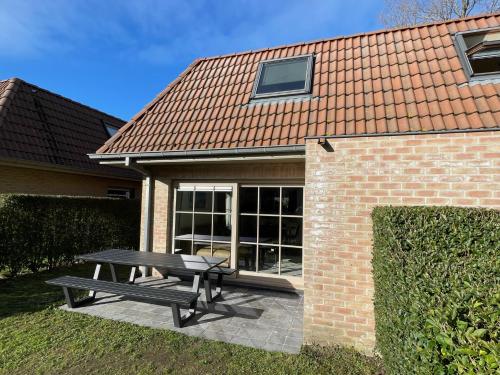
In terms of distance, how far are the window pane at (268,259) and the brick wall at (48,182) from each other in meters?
7.91

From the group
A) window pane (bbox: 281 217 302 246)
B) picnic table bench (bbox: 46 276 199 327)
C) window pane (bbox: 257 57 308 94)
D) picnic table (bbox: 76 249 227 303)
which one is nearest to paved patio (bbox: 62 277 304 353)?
picnic table bench (bbox: 46 276 199 327)

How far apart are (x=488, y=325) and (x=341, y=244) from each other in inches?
88.2

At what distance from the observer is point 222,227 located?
6.45 m

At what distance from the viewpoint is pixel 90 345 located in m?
3.68

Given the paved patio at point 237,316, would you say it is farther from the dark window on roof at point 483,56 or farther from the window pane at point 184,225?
the dark window on roof at point 483,56

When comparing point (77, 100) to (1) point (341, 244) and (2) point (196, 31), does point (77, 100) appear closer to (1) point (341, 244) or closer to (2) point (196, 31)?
(2) point (196, 31)

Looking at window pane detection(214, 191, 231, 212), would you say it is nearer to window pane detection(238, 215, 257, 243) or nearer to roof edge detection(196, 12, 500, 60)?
window pane detection(238, 215, 257, 243)

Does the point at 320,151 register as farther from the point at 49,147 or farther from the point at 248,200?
the point at 49,147

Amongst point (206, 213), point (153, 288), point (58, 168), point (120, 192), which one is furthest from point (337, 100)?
point (120, 192)

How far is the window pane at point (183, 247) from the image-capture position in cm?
675

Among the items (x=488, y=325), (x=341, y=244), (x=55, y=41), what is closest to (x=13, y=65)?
(x=55, y=41)

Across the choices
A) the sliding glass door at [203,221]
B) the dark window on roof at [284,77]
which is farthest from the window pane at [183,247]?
the dark window on roof at [284,77]

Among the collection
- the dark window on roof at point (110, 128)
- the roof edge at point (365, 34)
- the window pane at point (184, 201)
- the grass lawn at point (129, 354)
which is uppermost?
the roof edge at point (365, 34)

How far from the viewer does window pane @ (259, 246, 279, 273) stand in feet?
19.6
